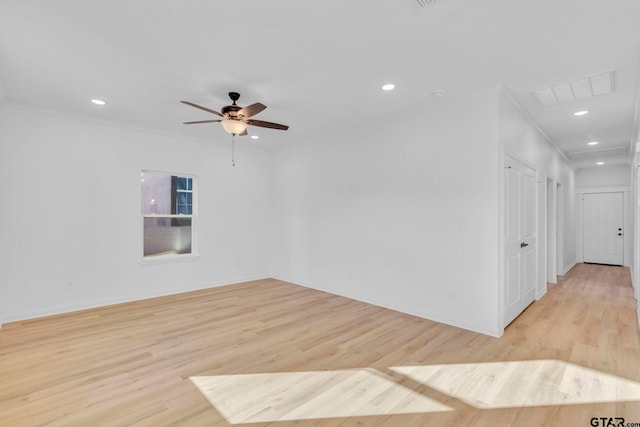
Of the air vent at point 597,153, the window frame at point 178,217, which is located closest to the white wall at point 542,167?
the air vent at point 597,153

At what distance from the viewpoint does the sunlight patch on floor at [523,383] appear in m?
2.26

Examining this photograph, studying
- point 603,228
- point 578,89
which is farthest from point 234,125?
point 603,228

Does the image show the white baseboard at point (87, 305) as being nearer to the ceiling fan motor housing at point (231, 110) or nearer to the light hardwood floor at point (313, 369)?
the light hardwood floor at point (313, 369)

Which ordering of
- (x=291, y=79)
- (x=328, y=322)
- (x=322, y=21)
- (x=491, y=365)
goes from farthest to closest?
(x=328, y=322) → (x=291, y=79) → (x=491, y=365) → (x=322, y=21)

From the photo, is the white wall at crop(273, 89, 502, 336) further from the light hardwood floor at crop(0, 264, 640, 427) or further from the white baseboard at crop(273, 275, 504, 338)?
the light hardwood floor at crop(0, 264, 640, 427)

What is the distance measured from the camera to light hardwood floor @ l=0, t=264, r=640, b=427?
2.12 meters

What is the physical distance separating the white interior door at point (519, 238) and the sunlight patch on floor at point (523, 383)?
3.23ft

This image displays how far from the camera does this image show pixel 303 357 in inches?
116

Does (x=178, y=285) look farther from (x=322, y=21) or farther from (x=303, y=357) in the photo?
(x=322, y=21)

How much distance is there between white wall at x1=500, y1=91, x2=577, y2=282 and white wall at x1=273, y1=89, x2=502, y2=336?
1.35ft

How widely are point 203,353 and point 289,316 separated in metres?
1.31

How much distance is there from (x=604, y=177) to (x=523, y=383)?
28.1 ft

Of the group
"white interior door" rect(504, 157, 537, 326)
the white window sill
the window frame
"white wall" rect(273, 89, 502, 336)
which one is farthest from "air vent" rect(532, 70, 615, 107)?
the white window sill

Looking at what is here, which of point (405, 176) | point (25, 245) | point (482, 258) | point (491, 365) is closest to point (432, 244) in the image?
point (482, 258)
